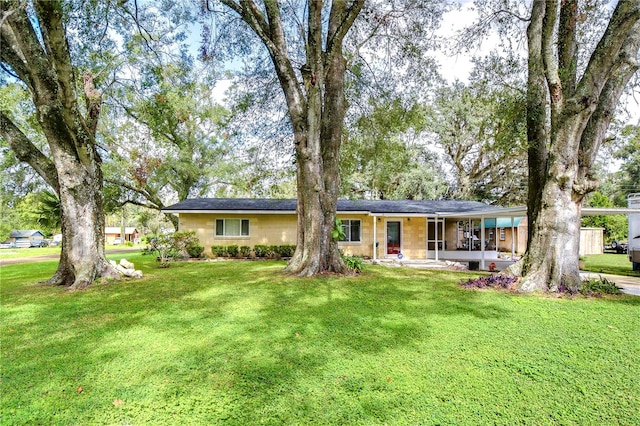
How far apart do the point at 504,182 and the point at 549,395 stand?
85.5ft

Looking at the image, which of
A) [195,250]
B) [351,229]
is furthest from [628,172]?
[195,250]

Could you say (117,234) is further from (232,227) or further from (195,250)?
(232,227)

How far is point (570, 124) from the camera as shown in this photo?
295 inches

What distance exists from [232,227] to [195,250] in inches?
88.4

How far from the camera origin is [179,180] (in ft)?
80.3

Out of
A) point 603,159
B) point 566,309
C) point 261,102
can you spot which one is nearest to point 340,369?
point 566,309

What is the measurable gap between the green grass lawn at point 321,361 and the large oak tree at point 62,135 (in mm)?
2115

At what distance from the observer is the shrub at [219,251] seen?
17.5 metres

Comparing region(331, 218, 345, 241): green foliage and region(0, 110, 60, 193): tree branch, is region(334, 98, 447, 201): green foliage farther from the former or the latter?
region(0, 110, 60, 193): tree branch

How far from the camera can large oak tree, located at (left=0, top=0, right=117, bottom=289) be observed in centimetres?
777

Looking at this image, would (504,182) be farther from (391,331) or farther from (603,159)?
(391,331)

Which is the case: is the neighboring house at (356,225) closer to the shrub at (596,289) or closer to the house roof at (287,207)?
the house roof at (287,207)

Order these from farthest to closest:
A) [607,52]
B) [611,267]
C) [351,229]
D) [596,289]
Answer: [351,229], [611,267], [596,289], [607,52]

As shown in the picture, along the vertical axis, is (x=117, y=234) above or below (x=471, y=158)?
below
